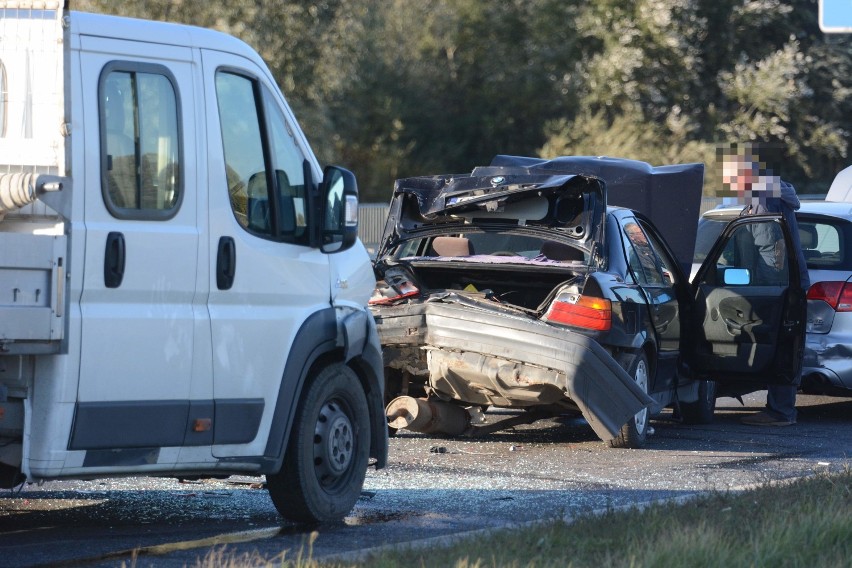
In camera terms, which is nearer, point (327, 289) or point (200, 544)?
point (200, 544)

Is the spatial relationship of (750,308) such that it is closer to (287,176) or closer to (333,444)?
(333,444)

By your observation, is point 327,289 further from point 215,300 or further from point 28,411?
point 28,411

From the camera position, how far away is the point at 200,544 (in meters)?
6.23

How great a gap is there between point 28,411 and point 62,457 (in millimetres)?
225

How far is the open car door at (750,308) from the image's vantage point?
10.2 meters

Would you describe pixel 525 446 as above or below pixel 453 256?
below

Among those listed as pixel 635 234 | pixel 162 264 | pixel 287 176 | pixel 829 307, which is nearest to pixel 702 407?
pixel 829 307

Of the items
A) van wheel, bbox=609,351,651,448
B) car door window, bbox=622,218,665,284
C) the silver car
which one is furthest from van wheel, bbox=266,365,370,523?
the silver car

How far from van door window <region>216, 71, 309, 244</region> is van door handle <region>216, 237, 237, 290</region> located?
6.0 inches

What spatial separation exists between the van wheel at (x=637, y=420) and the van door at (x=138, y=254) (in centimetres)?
419

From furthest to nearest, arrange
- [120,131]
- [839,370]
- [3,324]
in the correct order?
[839,370]
[120,131]
[3,324]

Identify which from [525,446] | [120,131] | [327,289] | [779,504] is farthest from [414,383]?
[120,131]

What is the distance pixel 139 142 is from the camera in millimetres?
5723

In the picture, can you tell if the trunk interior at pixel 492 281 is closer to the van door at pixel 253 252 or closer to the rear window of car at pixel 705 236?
the van door at pixel 253 252
